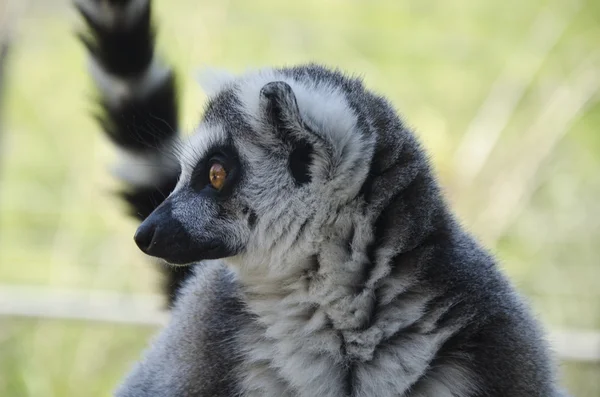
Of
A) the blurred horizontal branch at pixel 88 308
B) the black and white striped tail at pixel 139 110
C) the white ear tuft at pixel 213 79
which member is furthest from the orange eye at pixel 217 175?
the blurred horizontal branch at pixel 88 308

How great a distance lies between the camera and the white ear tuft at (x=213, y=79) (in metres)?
2.15

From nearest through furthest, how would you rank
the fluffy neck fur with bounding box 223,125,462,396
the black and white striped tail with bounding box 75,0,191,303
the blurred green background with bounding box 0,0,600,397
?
the fluffy neck fur with bounding box 223,125,462,396 → the black and white striped tail with bounding box 75,0,191,303 → the blurred green background with bounding box 0,0,600,397

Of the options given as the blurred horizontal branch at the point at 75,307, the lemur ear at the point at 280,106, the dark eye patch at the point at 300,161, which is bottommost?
the blurred horizontal branch at the point at 75,307

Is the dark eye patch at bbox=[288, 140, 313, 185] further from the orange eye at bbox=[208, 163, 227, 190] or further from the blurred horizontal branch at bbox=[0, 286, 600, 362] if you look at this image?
the blurred horizontal branch at bbox=[0, 286, 600, 362]

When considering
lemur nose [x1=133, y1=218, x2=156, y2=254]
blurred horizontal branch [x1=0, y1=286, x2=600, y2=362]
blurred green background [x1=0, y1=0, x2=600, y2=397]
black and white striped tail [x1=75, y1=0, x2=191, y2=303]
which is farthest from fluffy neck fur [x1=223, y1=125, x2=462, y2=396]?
blurred horizontal branch [x1=0, y1=286, x2=600, y2=362]

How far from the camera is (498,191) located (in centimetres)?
446

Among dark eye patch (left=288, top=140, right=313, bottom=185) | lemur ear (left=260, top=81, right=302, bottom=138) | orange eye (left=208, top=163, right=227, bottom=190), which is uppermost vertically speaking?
lemur ear (left=260, top=81, right=302, bottom=138)

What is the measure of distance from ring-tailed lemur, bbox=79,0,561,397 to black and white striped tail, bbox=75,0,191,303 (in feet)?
1.90

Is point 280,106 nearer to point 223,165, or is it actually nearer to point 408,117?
point 223,165

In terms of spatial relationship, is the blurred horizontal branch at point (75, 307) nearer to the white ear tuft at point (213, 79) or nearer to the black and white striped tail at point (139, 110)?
the black and white striped tail at point (139, 110)

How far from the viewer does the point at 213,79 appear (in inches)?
85.7

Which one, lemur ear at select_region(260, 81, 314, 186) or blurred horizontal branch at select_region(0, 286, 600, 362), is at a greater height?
lemur ear at select_region(260, 81, 314, 186)

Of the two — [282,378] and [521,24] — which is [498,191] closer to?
[521,24]

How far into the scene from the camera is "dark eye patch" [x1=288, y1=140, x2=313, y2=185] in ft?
5.97
